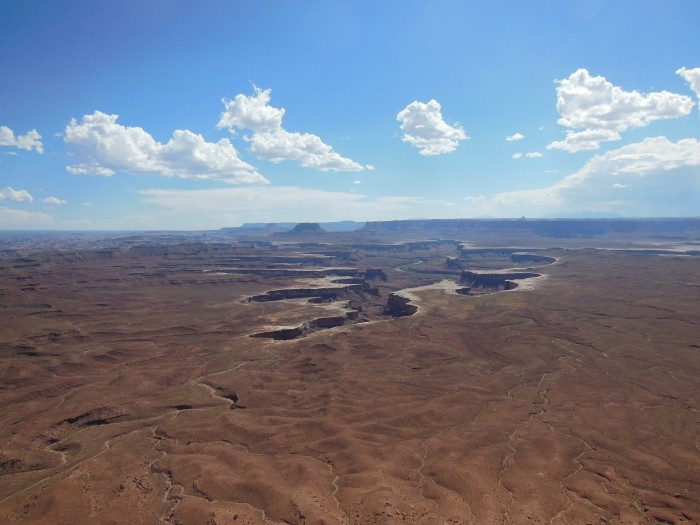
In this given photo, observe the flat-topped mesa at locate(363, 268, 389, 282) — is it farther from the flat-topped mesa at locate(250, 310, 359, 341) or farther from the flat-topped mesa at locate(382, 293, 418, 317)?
the flat-topped mesa at locate(250, 310, 359, 341)

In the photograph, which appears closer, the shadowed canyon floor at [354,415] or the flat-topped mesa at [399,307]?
the shadowed canyon floor at [354,415]

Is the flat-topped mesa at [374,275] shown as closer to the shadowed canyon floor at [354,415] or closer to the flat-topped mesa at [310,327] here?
the flat-topped mesa at [310,327]

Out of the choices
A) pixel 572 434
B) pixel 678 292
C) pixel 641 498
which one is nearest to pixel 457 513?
pixel 641 498

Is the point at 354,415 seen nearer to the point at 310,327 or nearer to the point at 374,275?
the point at 310,327

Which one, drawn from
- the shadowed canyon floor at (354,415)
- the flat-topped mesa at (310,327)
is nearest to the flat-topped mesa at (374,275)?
the flat-topped mesa at (310,327)

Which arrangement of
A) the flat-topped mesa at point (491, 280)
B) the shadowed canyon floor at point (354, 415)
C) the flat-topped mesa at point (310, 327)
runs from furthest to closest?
the flat-topped mesa at point (491, 280), the flat-topped mesa at point (310, 327), the shadowed canyon floor at point (354, 415)

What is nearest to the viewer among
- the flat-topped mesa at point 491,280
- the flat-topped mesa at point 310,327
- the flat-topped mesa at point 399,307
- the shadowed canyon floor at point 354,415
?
the shadowed canyon floor at point 354,415

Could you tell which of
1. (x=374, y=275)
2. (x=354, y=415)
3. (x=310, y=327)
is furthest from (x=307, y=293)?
(x=354, y=415)
